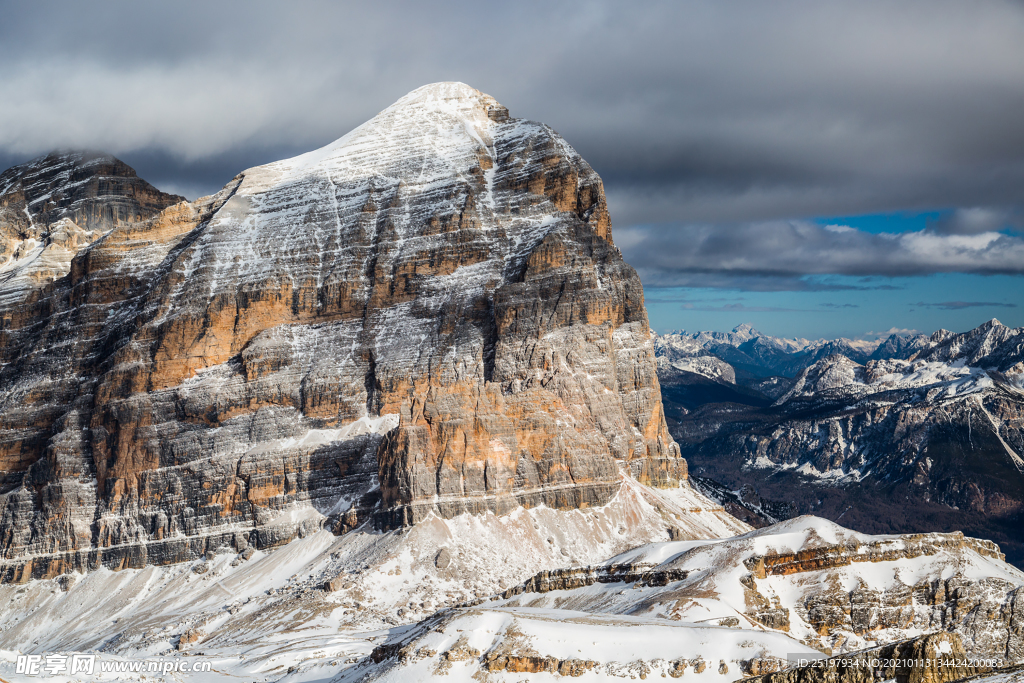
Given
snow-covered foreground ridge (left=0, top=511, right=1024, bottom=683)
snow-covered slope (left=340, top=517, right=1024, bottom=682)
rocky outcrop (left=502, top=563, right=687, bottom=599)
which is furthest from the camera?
rocky outcrop (left=502, top=563, right=687, bottom=599)

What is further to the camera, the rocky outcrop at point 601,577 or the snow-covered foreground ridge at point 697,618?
the rocky outcrop at point 601,577

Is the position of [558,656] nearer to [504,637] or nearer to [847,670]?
[504,637]

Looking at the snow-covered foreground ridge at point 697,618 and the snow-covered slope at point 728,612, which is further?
the snow-covered foreground ridge at point 697,618

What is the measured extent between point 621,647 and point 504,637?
13.6 meters

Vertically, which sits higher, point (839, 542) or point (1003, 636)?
point (839, 542)

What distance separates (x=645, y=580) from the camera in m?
171

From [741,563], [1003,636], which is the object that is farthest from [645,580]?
[1003,636]

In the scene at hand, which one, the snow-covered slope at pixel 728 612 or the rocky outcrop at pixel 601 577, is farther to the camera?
the rocky outcrop at pixel 601 577

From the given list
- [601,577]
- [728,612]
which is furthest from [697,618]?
[601,577]

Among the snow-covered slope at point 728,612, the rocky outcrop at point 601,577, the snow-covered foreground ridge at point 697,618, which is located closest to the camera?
the snow-covered slope at point 728,612

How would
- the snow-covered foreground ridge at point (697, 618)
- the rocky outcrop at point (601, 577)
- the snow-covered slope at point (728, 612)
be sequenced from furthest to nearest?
the rocky outcrop at point (601, 577) → the snow-covered foreground ridge at point (697, 618) → the snow-covered slope at point (728, 612)

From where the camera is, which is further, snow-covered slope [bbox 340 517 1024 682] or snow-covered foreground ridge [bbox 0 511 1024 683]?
snow-covered foreground ridge [bbox 0 511 1024 683]

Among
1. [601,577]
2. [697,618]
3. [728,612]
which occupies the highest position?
[601,577]

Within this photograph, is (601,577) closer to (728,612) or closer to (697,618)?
(697,618)
